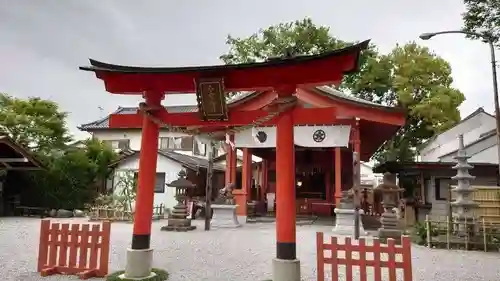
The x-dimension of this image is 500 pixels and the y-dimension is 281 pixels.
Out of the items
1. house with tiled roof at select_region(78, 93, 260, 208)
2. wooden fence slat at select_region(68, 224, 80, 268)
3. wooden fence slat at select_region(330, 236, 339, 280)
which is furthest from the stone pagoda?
wooden fence slat at select_region(68, 224, 80, 268)

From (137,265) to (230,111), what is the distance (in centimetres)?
327

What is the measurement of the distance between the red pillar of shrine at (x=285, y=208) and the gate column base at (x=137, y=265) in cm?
239

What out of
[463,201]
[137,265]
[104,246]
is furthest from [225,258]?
[463,201]

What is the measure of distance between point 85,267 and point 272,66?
5.08 m

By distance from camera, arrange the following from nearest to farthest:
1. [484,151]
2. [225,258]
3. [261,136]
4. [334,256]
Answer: [334,256] → [225,258] → [261,136] → [484,151]

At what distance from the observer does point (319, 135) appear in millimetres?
15242

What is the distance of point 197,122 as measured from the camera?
7.25 meters

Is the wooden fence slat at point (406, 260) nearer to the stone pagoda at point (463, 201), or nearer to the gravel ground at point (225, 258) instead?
the gravel ground at point (225, 258)

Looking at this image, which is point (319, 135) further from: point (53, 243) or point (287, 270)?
point (53, 243)

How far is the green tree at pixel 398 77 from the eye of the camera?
86.5 ft

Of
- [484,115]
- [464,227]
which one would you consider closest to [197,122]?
[464,227]

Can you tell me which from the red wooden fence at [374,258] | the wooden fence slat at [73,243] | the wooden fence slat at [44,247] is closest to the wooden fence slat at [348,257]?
the red wooden fence at [374,258]

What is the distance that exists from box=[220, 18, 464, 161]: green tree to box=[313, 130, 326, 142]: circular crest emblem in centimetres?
1339

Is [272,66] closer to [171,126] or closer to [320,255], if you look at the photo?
[171,126]
